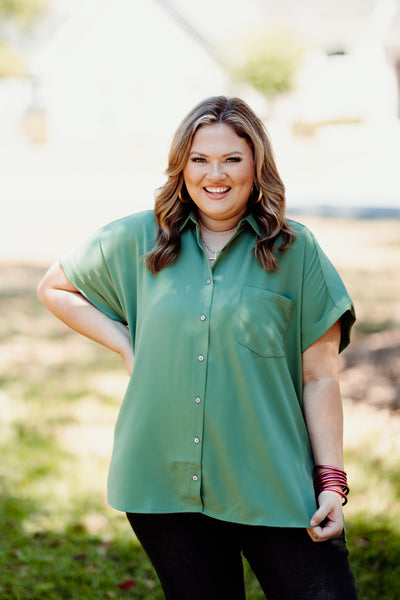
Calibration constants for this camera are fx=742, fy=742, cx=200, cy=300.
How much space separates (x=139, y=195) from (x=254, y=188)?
16283 mm

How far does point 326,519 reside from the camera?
2121 mm

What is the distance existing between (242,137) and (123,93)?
28.4m

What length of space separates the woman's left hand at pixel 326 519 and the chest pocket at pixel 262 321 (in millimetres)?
432

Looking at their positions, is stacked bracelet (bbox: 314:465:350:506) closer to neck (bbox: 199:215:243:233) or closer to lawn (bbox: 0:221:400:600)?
neck (bbox: 199:215:243:233)

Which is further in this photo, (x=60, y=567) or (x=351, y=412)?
(x=351, y=412)

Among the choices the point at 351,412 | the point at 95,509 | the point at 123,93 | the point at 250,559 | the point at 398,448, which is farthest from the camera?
the point at 123,93

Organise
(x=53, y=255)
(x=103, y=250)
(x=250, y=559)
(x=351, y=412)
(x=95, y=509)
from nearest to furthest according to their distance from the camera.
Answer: (x=250, y=559) → (x=103, y=250) → (x=95, y=509) → (x=351, y=412) → (x=53, y=255)

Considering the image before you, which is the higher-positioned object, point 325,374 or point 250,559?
point 325,374

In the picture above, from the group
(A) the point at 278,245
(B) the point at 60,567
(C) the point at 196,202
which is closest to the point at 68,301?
(C) the point at 196,202

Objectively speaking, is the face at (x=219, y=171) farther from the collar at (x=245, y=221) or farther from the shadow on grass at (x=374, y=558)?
the shadow on grass at (x=374, y=558)

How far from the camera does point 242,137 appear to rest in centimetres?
220

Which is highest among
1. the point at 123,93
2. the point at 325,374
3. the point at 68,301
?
the point at 123,93

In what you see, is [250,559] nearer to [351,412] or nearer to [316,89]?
[351,412]

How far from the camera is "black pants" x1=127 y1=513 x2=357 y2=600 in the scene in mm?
2051
